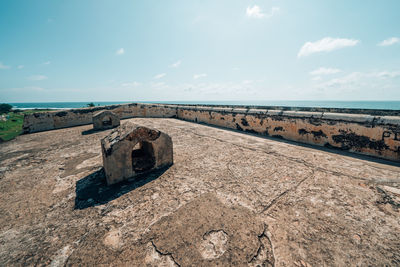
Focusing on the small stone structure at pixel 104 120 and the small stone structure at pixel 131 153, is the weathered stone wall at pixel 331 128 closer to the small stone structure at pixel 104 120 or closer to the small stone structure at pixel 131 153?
the small stone structure at pixel 131 153

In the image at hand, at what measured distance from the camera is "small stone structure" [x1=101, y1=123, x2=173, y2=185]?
2.13m

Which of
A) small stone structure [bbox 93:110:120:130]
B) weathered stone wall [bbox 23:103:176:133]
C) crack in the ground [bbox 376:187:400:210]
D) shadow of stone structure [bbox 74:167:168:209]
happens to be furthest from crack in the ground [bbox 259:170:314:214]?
weathered stone wall [bbox 23:103:176:133]

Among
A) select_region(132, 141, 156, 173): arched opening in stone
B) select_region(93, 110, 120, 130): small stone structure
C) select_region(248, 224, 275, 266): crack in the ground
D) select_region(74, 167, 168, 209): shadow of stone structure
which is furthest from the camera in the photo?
select_region(93, 110, 120, 130): small stone structure

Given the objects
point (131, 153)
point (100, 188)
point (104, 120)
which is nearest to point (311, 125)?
point (131, 153)

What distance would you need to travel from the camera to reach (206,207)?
166cm

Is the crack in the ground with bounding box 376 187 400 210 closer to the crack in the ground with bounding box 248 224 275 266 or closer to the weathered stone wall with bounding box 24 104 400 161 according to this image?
the crack in the ground with bounding box 248 224 275 266

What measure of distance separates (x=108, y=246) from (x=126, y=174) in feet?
3.62

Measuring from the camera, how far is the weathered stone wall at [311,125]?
271cm

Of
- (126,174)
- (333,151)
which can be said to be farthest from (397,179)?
(126,174)

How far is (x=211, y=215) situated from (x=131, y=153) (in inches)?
56.3

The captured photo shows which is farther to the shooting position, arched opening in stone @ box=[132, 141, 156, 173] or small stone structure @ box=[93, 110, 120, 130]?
small stone structure @ box=[93, 110, 120, 130]

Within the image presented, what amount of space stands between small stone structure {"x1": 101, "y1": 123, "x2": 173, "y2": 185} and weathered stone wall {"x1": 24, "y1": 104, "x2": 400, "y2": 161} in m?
3.15

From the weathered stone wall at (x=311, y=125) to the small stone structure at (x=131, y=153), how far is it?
10.3 feet

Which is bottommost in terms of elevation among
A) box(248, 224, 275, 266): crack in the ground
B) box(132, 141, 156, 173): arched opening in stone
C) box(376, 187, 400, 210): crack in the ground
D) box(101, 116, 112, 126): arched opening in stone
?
box(248, 224, 275, 266): crack in the ground
